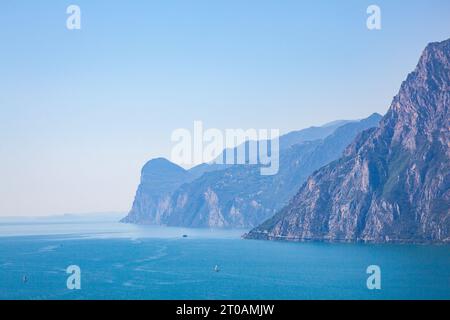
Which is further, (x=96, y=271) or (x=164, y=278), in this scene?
(x=96, y=271)

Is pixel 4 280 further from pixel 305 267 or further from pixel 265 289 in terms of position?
pixel 305 267

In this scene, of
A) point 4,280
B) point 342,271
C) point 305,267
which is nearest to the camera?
point 4,280
